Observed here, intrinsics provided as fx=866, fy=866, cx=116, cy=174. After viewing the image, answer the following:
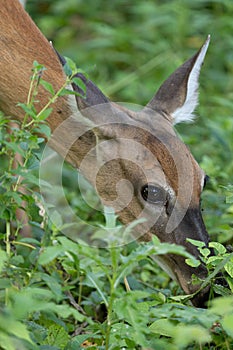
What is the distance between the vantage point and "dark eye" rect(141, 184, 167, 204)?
402 centimetres

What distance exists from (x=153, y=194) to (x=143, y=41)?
390 centimetres

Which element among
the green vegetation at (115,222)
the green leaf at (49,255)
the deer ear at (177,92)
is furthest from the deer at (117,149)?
the green leaf at (49,255)

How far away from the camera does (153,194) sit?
4027mm

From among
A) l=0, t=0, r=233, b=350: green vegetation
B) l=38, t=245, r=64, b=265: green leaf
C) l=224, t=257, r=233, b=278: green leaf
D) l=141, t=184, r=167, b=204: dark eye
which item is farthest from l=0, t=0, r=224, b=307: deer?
l=38, t=245, r=64, b=265: green leaf

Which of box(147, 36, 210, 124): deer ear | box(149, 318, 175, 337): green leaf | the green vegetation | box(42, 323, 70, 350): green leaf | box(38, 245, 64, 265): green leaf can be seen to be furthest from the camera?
box(147, 36, 210, 124): deer ear

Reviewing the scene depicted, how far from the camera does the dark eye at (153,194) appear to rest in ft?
13.2

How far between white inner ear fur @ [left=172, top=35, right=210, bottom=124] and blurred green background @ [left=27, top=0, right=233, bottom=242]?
1.52 meters

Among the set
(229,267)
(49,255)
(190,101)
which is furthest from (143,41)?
(49,255)

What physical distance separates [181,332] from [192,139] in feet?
10.1

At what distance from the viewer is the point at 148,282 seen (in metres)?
4.11

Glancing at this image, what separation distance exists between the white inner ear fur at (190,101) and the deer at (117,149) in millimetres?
266

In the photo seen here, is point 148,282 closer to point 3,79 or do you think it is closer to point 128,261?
point 3,79

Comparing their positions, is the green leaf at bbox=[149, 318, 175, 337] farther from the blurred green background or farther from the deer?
the blurred green background

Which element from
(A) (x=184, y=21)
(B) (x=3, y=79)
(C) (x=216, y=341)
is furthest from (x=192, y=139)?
(A) (x=184, y=21)
